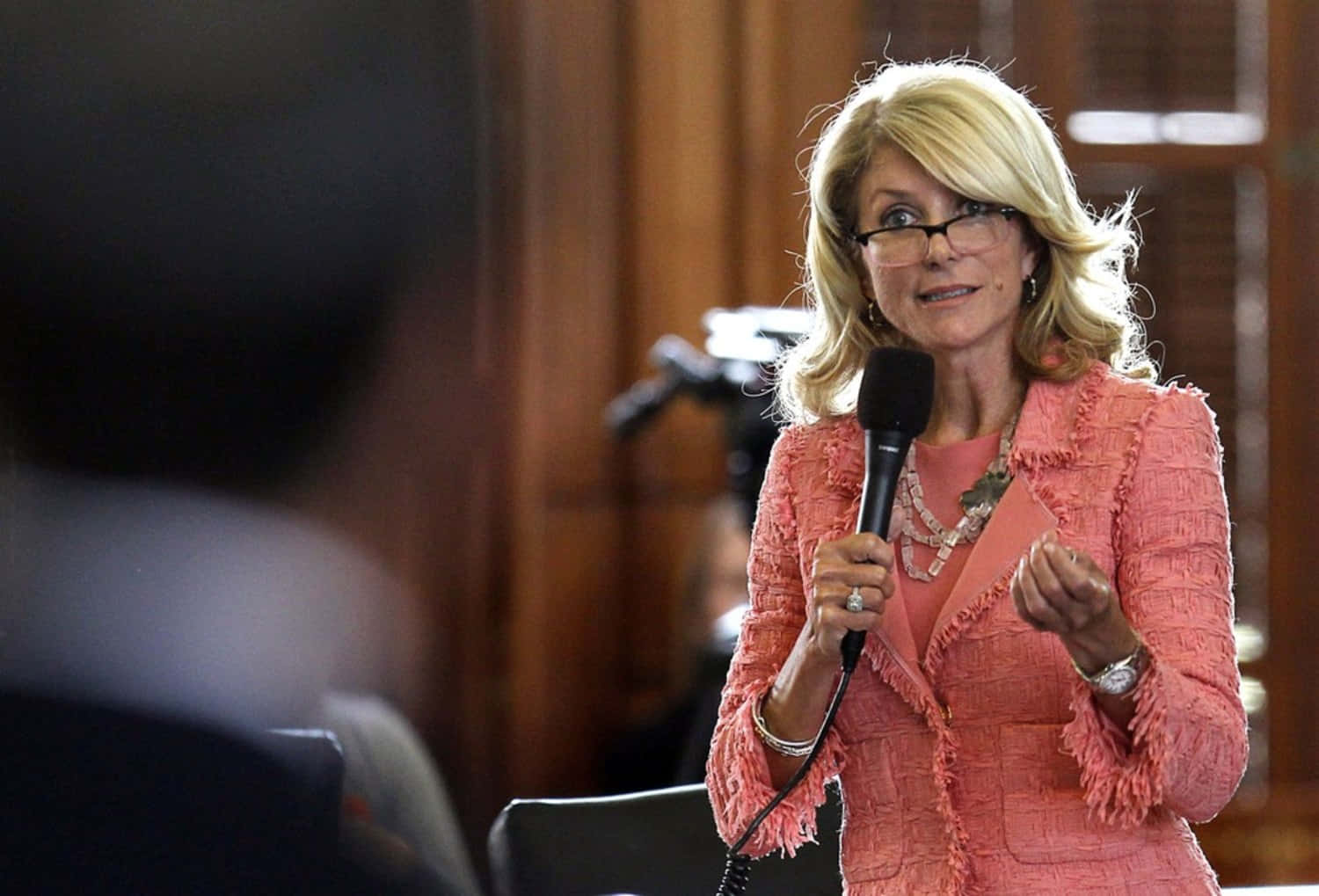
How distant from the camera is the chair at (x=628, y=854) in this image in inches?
73.7

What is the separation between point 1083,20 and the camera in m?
4.61

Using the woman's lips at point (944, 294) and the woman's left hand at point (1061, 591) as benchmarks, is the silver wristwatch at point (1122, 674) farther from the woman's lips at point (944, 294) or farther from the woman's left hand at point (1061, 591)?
the woman's lips at point (944, 294)

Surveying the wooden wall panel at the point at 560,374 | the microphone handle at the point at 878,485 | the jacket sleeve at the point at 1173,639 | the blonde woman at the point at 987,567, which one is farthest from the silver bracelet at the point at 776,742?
the wooden wall panel at the point at 560,374

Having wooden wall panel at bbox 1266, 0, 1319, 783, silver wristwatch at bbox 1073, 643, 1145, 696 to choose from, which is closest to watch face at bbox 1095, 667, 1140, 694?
silver wristwatch at bbox 1073, 643, 1145, 696

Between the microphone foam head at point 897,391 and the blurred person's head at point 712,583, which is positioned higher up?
the microphone foam head at point 897,391

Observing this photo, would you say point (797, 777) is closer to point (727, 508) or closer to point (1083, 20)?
point (727, 508)

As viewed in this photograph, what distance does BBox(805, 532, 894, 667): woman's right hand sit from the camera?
57.1 inches

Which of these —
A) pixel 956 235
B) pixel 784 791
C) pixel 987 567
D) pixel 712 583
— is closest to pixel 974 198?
pixel 956 235

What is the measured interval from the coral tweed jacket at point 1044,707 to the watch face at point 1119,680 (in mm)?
11

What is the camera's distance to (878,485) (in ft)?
4.92

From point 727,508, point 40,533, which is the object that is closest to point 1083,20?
point 727,508

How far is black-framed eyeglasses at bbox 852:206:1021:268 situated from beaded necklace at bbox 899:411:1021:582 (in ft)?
0.56

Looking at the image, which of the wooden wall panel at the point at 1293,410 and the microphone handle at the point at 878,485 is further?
the wooden wall panel at the point at 1293,410

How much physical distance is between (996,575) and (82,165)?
85 centimetres
